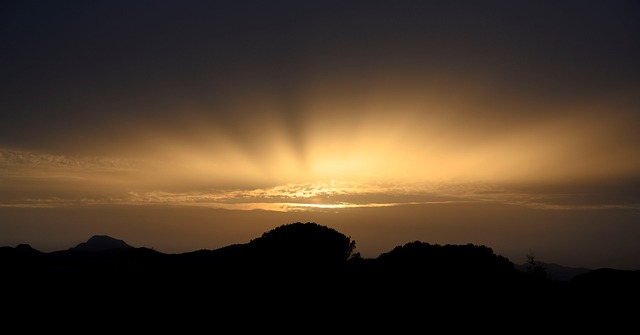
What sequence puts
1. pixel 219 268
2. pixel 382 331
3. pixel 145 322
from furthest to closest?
pixel 219 268 → pixel 145 322 → pixel 382 331

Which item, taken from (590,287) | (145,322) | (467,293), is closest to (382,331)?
(467,293)

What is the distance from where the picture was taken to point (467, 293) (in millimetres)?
55844

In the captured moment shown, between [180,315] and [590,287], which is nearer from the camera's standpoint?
[180,315]

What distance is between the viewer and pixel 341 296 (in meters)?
58.5

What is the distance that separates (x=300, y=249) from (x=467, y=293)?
4202 cm

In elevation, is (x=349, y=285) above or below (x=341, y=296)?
above

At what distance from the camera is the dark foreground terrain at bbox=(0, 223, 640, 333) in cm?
5188

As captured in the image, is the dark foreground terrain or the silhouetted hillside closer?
the dark foreground terrain

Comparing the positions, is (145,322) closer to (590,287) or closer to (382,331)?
(382,331)

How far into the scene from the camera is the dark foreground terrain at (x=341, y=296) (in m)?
51.9

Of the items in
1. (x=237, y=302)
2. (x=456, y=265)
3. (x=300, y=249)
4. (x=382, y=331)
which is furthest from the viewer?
(x=300, y=249)

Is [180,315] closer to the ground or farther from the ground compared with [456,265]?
closer to the ground

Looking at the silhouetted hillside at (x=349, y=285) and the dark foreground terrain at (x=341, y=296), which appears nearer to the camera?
the dark foreground terrain at (x=341, y=296)

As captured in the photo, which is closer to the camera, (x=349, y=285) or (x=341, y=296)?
(x=341, y=296)
